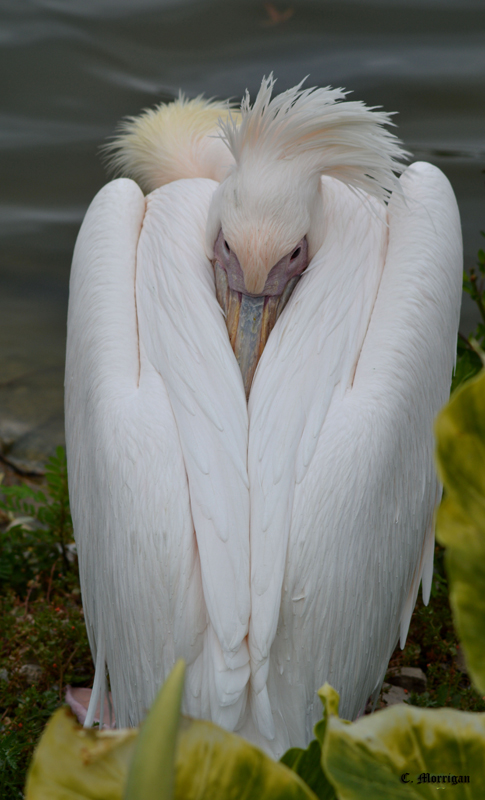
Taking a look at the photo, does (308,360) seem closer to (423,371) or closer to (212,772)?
(423,371)

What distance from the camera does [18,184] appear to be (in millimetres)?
4910

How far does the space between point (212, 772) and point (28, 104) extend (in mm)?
4959

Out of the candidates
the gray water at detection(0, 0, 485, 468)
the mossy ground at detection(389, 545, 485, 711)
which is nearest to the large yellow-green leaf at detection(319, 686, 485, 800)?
the mossy ground at detection(389, 545, 485, 711)

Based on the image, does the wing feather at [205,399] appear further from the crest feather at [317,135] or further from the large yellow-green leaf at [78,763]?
the large yellow-green leaf at [78,763]

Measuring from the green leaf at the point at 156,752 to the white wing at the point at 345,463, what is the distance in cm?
76

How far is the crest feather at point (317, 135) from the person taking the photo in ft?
5.62

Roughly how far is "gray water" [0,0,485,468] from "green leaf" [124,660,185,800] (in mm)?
3716

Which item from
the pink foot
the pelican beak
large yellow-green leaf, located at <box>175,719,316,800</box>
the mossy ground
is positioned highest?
the pelican beak

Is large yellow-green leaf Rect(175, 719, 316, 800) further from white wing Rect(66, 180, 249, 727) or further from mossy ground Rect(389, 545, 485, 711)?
mossy ground Rect(389, 545, 485, 711)

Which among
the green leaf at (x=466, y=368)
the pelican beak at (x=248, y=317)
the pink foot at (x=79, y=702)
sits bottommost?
the pink foot at (x=79, y=702)

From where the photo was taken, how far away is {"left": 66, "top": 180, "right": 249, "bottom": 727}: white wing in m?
1.30

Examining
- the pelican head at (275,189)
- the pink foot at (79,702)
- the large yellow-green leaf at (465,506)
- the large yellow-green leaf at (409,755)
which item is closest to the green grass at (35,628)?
the pink foot at (79,702)

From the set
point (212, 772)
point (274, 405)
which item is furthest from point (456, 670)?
point (212, 772)

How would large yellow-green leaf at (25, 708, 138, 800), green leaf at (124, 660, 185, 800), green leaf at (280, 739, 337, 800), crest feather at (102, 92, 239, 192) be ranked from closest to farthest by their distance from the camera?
green leaf at (124, 660, 185, 800) < large yellow-green leaf at (25, 708, 138, 800) < green leaf at (280, 739, 337, 800) < crest feather at (102, 92, 239, 192)
